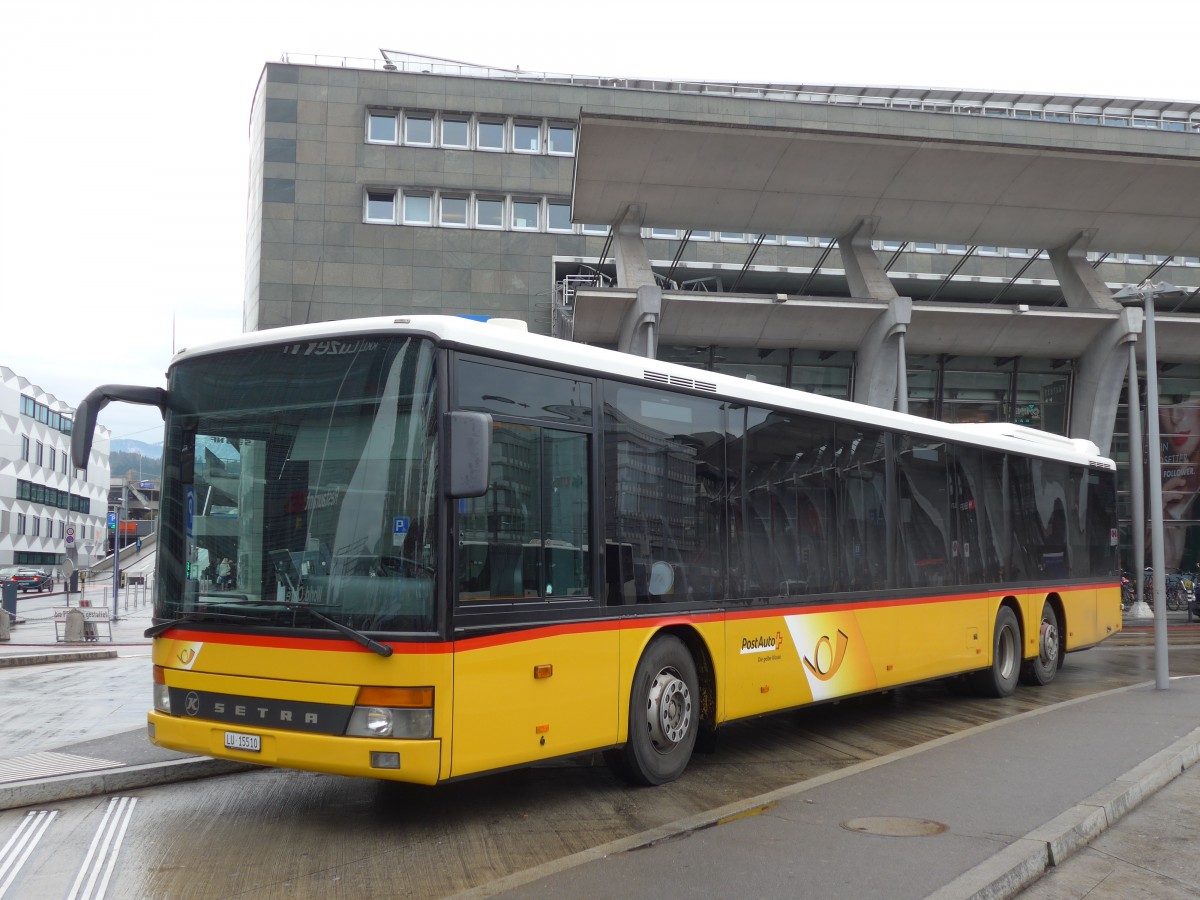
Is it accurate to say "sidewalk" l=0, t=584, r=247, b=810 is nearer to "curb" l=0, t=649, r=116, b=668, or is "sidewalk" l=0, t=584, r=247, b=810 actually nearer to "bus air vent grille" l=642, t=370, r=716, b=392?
"curb" l=0, t=649, r=116, b=668

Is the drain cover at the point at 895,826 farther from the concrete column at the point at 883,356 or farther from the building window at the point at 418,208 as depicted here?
the building window at the point at 418,208

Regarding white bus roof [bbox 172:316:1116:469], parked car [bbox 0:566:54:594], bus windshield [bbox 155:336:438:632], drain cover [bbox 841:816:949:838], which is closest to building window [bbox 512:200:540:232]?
white bus roof [bbox 172:316:1116:469]

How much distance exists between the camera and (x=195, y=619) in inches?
273

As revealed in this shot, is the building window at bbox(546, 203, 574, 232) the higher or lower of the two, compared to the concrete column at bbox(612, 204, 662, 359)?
higher

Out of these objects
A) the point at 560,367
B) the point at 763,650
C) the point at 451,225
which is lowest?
the point at 763,650

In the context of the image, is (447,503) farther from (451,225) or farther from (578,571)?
(451,225)

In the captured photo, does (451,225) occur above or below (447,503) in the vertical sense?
above

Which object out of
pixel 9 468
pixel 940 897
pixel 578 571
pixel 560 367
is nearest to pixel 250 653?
pixel 578 571

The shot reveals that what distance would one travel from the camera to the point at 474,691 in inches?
252

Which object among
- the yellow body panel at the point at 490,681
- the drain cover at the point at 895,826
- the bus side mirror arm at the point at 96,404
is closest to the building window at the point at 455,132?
the yellow body panel at the point at 490,681

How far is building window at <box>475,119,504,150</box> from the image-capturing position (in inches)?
1571

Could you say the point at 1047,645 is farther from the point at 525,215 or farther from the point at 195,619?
the point at 525,215

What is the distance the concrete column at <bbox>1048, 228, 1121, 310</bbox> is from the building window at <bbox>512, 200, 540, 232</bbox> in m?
17.1

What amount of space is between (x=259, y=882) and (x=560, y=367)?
11.6 feet
